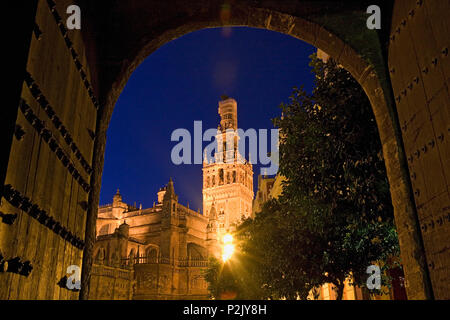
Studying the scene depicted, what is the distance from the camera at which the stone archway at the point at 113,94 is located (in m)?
2.58

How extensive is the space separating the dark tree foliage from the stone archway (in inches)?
99.4

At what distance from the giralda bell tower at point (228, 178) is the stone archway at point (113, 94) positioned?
71.7 m

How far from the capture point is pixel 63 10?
329 centimetres

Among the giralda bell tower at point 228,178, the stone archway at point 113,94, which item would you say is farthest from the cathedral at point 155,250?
the stone archway at point 113,94

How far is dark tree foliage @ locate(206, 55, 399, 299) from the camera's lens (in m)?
6.68

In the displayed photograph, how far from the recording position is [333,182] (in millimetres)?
7297

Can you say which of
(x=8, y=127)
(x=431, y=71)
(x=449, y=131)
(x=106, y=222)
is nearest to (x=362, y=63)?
(x=431, y=71)

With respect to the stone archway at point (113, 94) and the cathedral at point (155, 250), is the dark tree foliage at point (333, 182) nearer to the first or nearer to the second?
the stone archway at point (113, 94)

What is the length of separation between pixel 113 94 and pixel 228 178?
256ft

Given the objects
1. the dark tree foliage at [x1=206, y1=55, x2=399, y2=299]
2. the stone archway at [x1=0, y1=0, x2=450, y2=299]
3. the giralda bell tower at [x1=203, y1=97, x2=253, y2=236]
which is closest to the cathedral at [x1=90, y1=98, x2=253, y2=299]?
the giralda bell tower at [x1=203, y1=97, x2=253, y2=236]

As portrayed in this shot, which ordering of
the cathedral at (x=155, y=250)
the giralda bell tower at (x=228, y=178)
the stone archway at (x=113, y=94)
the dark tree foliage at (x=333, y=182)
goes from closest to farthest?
the stone archway at (x=113, y=94)
the dark tree foliage at (x=333, y=182)
the cathedral at (x=155, y=250)
the giralda bell tower at (x=228, y=178)

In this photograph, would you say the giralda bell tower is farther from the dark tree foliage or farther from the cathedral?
the dark tree foliage

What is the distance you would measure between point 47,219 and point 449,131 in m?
3.21
